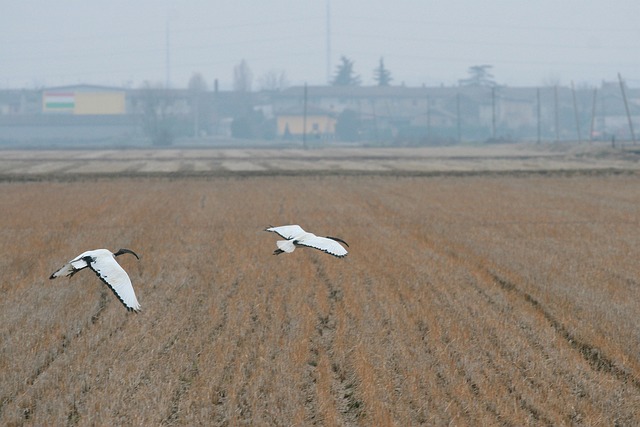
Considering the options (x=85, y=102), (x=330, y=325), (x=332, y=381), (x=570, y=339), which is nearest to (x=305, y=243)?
(x=330, y=325)

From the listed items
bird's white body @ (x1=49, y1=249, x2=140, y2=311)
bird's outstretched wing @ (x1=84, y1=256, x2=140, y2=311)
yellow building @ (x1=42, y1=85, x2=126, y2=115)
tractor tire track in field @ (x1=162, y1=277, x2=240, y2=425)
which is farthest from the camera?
yellow building @ (x1=42, y1=85, x2=126, y2=115)

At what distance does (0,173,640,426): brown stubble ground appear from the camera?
8.41 metres

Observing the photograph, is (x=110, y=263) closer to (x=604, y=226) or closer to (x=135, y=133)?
(x=604, y=226)

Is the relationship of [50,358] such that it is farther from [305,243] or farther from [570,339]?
[570,339]

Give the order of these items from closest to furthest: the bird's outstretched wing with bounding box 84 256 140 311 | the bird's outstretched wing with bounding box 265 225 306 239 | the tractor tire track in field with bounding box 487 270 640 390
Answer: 1. the bird's outstretched wing with bounding box 84 256 140 311
2. the tractor tire track in field with bounding box 487 270 640 390
3. the bird's outstretched wing with bounding box 265 225 306 239

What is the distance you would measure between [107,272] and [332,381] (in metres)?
2.80

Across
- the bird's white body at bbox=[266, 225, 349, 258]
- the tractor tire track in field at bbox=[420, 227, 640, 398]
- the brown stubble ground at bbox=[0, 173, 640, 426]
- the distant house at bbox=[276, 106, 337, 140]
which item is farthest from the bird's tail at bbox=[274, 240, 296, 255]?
the distant house at bbox=[276, 106, 337, 140]

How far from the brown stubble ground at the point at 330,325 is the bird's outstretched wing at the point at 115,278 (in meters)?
0.89

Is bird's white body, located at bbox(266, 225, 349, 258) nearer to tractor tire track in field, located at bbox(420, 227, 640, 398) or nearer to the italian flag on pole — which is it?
tractor tire track in field, located at bbox(420, 227, 640, 398)

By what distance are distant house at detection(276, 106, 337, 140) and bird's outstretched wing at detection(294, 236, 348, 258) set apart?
117 m

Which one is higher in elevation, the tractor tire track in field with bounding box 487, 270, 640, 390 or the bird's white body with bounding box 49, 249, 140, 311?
the bird's white body with bounding box 49, 249, 140, 311

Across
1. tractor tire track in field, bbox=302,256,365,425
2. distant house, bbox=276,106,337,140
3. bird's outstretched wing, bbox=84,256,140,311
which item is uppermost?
distant house, bbox=276,106,337,140

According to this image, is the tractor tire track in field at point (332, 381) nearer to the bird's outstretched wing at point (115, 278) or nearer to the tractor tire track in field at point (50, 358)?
the bird's outstretched wing at point (115, 278)

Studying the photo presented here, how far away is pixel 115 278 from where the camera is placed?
9.42 metres
